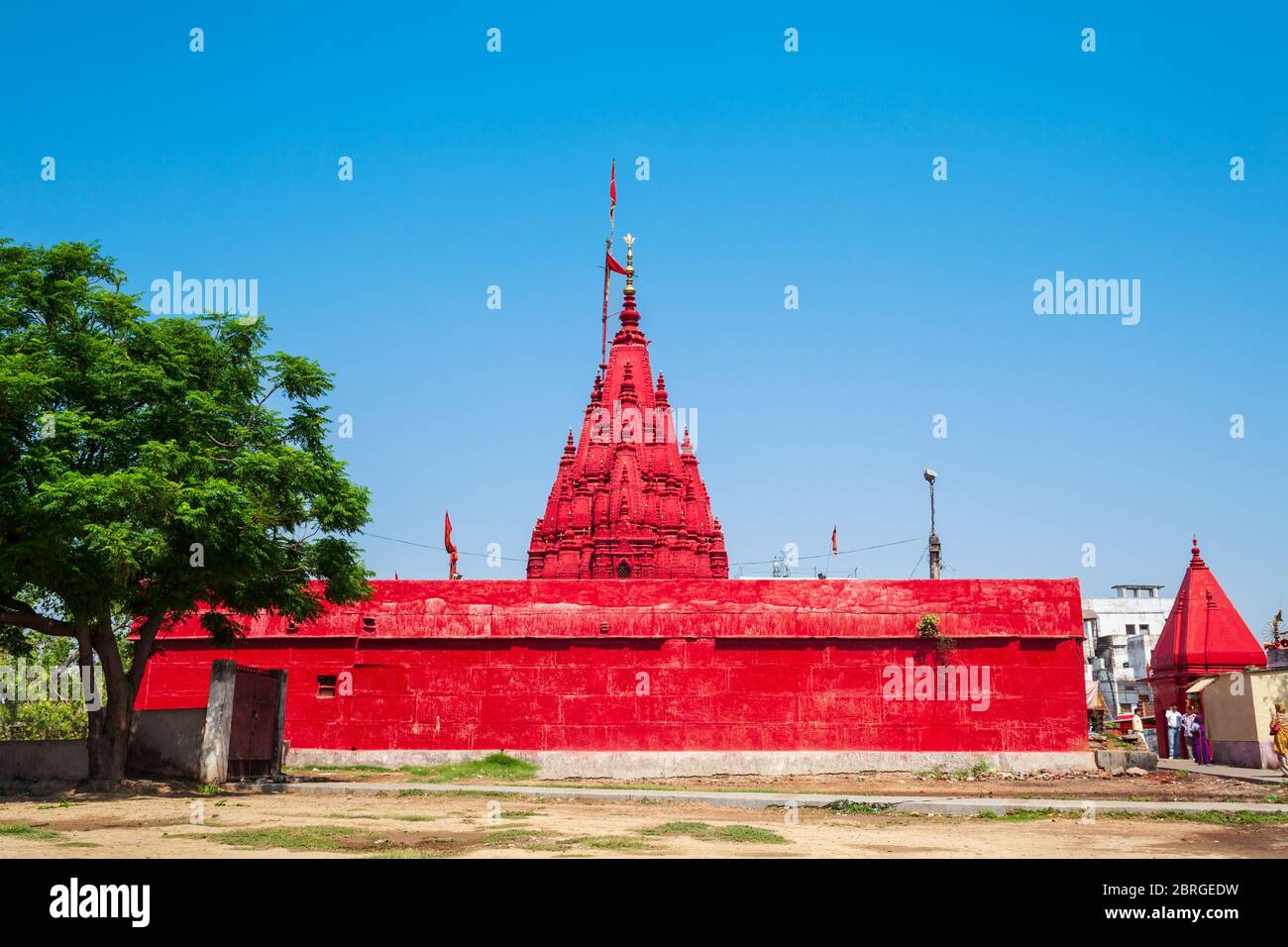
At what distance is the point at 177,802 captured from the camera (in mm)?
17672

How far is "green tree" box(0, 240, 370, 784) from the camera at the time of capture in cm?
1750

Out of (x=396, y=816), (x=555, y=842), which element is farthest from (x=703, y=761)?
(x=555, y=842)

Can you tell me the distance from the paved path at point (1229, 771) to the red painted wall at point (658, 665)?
330 cm

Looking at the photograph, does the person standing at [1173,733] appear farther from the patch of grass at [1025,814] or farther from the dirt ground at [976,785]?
the patch of grass at [1025,814]

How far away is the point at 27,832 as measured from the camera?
43.2 ft

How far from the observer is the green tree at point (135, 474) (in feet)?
57.4

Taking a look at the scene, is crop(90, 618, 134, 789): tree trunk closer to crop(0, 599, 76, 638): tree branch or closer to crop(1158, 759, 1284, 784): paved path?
crop(0, 599, 76, 638): tree branch

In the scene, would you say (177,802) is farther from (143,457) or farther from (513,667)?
(513,667)

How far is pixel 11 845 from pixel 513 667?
16119 mm

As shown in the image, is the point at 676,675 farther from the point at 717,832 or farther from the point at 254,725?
the point at 717,832

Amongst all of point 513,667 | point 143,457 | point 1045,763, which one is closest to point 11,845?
point 143,457

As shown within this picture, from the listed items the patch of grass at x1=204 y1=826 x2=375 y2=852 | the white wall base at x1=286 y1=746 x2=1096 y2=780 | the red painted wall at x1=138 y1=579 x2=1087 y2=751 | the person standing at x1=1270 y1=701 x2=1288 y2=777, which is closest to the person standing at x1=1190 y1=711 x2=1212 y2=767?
the person standing at x1=1270 y1=701 x2=1288 y2=777

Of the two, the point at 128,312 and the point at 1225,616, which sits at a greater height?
the point at 128,312

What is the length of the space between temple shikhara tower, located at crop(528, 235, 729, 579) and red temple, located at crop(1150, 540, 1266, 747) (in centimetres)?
1592
